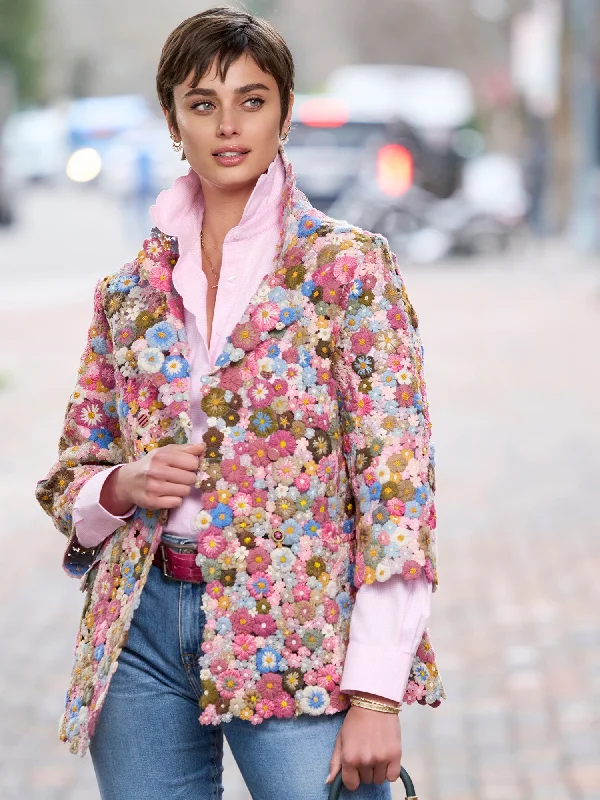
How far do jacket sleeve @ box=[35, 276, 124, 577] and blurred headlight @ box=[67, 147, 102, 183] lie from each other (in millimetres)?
38450

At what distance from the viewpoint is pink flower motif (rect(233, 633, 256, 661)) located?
7.36 feet

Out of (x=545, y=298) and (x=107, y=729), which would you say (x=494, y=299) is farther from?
(x=107, y=729)

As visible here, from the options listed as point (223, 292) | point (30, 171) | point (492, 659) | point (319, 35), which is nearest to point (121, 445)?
point (223, 292)

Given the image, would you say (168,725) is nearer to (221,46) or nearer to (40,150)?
(221,46)

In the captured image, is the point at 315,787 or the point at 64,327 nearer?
the point at 315,787

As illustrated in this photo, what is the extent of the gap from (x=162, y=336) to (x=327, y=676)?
562 millimetres

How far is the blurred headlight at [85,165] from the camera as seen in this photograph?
40719mm

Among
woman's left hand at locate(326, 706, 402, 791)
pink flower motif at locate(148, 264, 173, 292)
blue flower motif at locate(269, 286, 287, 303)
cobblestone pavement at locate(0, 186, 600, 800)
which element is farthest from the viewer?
cobblestone pavement at locate(0, 186, 600, 800)

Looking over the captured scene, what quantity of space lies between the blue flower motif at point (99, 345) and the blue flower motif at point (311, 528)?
473 millimetres

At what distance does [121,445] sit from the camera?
2.54 meters

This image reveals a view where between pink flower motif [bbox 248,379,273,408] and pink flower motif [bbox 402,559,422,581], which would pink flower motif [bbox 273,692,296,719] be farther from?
pink flower motif [bbox 248,379,273,408]

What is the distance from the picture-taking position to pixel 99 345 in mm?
2484

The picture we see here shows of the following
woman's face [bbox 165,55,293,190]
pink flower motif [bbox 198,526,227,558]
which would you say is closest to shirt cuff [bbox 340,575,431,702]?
pink flower motif [bbox 198,526,227,558]

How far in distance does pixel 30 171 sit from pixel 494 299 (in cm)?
3439
